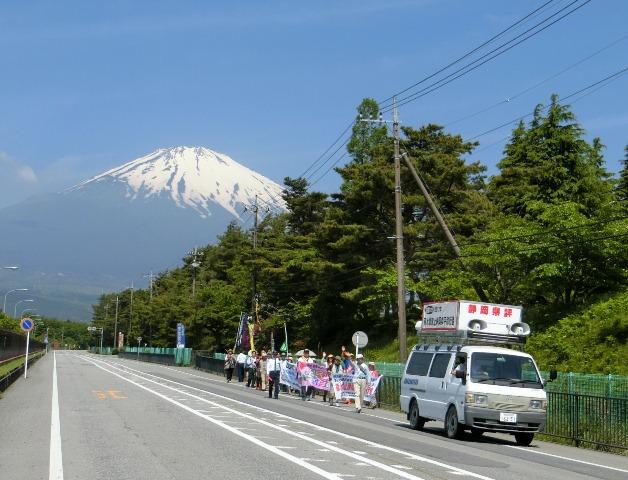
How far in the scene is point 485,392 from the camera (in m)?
18.3

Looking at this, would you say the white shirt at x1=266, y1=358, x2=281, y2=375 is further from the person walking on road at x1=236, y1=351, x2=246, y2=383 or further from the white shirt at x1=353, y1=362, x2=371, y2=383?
the person walking on road at x1=236, y1=351, x2=246, y2=383

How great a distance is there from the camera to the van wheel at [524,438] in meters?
18.8

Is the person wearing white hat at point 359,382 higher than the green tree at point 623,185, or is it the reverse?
the green tree at point 623,185

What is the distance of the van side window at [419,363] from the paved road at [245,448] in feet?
4.74

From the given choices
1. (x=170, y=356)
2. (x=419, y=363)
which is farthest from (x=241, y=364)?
(x=170, y=356)

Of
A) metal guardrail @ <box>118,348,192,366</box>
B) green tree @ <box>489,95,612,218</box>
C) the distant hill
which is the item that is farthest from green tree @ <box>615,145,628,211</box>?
metal guardrail @ <box>118,348,192,366</box>

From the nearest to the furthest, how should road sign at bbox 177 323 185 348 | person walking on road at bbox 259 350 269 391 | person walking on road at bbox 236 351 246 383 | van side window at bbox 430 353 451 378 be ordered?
van side window at bbox 430 353 451 378 < person walking on road at bbox 259 350 269 391 < person walking on road at bbox 236 351 246 383 < road sign at bbox 177 323 185 348

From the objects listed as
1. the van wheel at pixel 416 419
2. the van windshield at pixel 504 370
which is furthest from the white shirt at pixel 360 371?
the van windshield at pixel 504 370

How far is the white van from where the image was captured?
18266 mm

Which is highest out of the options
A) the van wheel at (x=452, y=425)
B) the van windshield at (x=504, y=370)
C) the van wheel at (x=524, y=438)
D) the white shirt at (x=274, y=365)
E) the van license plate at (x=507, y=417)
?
the van windshield at (x=504, y=370)

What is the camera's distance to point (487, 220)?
49.9 m

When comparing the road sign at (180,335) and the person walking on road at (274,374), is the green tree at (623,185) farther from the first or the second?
the road sign at (180,335)

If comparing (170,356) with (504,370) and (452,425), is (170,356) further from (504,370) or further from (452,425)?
(504,370)

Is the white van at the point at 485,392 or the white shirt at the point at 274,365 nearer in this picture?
the white van at the point at 485,392
